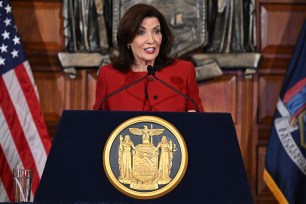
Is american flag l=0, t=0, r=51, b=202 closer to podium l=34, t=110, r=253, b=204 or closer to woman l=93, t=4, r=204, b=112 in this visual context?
woman l=93, t=4, r=204, b=112

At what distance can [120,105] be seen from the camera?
2.91m

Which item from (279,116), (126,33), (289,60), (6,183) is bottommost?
(6,183)

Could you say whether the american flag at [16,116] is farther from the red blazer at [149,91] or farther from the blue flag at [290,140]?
the blue flag at [290,140]

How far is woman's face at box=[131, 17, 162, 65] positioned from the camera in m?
3.06

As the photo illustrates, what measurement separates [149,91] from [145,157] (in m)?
0.76

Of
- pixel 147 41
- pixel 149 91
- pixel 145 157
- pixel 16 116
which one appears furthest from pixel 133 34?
pixel 16 116

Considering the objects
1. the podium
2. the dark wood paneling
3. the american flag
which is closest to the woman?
the podium

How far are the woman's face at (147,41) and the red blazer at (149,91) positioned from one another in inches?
3.3

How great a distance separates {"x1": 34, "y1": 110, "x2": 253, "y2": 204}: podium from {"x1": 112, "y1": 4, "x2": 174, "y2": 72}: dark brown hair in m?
0.85

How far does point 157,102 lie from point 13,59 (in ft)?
5.16

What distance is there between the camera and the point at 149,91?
2.93m

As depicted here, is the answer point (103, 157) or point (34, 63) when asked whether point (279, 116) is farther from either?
point (103, 157)

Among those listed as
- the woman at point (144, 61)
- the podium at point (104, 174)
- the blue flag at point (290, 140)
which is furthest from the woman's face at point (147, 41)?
the blue flag at point (290, 140)

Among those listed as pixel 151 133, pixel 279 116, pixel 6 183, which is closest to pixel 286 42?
pixel 279 116
